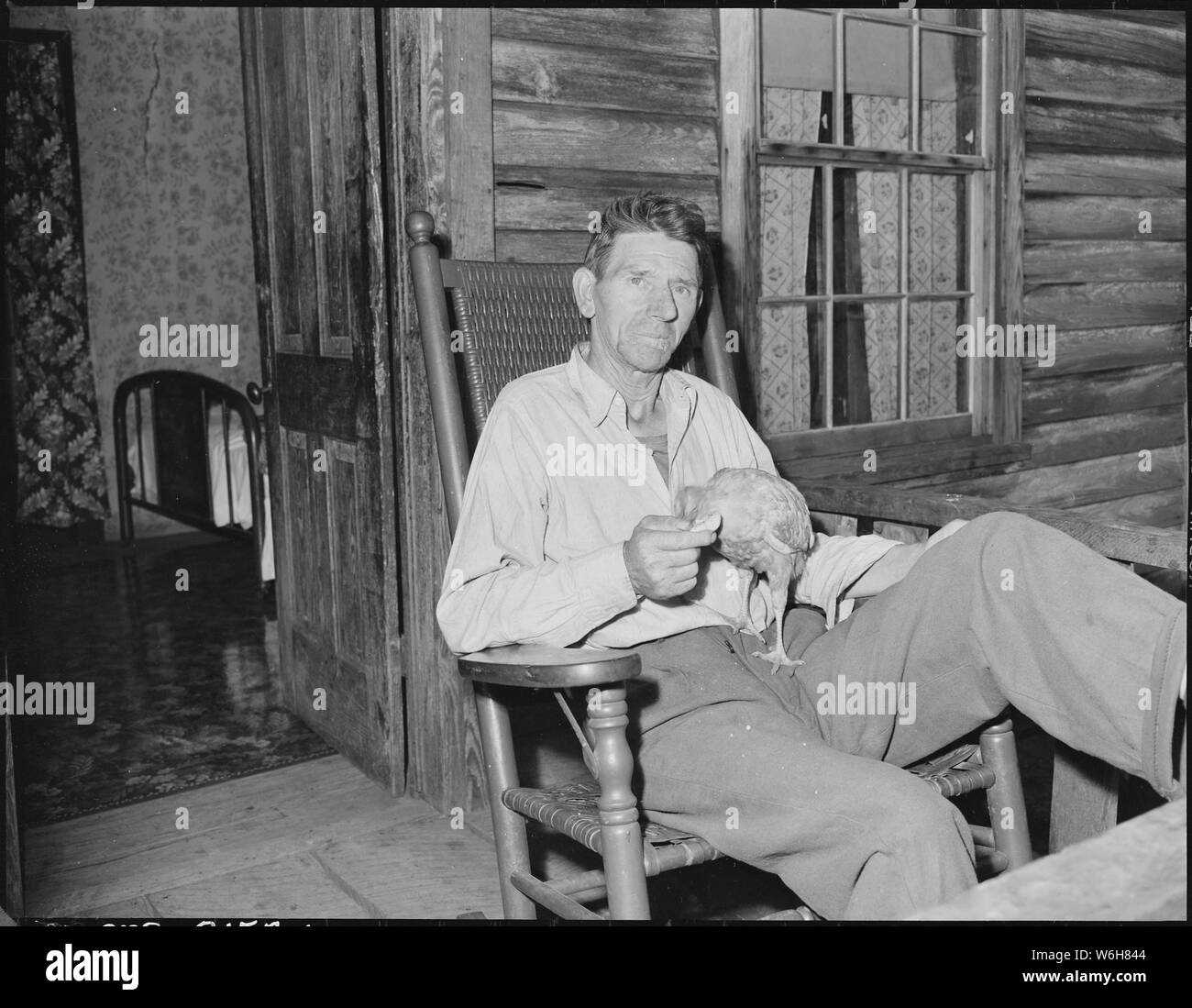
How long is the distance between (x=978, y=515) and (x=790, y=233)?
53.0 inches

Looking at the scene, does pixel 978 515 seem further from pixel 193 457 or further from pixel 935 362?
pixel 193 457

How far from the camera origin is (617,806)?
4.67ft

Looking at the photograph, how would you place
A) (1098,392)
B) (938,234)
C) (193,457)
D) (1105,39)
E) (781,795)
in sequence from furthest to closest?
(193,457) → (1098,392) → (1105,39) → (938,234) → (781,795)

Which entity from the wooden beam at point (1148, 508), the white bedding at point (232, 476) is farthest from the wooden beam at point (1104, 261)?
the white bedding at point (232, 476)

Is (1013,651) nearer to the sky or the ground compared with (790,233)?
nearer to the ground

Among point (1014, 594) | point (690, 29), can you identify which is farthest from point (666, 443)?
point (690, 29)

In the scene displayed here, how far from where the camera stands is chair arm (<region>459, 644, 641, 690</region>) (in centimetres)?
137

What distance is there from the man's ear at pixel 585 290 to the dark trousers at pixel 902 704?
1.81ft

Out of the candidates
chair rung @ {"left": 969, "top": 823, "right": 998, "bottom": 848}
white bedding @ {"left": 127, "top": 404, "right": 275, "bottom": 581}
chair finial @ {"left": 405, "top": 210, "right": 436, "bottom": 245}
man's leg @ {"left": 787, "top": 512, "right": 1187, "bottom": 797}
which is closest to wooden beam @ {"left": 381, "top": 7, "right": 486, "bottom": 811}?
chair finial @ {"left": 405, "top": 210, "right": 436, "bottom": 245}

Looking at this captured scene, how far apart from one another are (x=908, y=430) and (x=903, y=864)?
2.13 metres

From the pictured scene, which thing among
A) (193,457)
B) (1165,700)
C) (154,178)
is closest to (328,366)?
(1165,700)

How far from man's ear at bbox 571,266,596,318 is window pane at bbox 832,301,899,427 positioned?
58.5 inches

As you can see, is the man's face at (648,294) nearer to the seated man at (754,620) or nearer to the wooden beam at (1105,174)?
the seated man at (754,620)

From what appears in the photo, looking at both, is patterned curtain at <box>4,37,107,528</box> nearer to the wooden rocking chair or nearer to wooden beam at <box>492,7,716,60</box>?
wooden beam at <box>492,7,716,60</box>
